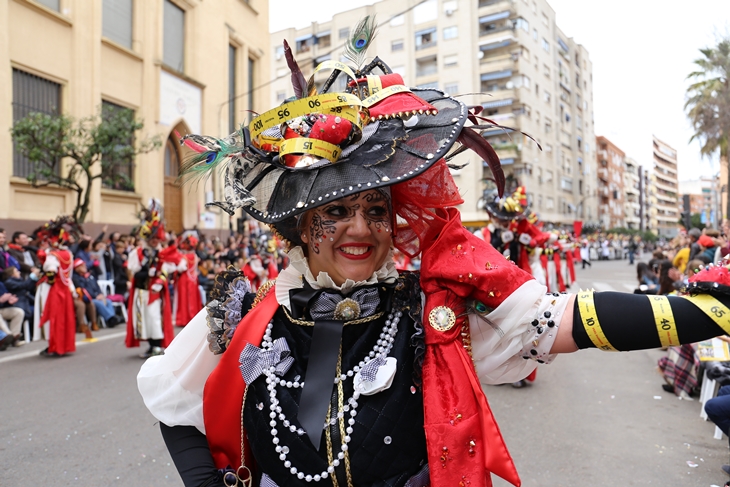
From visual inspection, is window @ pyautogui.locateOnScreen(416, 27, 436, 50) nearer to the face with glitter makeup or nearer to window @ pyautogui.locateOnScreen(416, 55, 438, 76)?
window @ pyautogui.locateOnScreen(416, 55, 438, 76)

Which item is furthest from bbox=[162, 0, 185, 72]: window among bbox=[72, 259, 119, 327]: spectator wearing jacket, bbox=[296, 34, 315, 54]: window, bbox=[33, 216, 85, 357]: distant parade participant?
bbox=[296, 34, 315, 54]: window

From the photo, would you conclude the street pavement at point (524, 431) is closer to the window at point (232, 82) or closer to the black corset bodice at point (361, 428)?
the black corset bodice at point (361, 428)

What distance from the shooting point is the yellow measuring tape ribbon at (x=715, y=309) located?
1.21m

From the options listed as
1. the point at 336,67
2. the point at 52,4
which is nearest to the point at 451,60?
the point at 52,4

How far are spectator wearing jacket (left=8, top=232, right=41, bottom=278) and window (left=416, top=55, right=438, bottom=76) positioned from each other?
40.5 meters

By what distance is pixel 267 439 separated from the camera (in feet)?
5.42

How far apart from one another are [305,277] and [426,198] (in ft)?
1.68

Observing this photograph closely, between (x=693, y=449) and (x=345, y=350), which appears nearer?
(x=345, y=350)

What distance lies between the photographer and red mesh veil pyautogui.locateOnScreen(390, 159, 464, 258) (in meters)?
1.75

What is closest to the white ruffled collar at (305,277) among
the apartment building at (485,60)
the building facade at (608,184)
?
the apartment building at (485,60)

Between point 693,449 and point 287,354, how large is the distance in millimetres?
4237

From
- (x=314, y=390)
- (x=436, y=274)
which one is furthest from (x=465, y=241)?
(x=314, y=390)

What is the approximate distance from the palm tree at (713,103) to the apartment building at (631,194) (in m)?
62.3

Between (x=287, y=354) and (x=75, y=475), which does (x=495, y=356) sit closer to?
(x=287, y=354)
